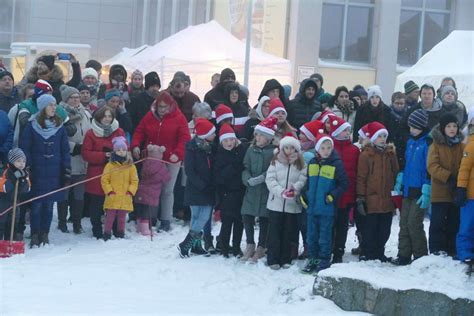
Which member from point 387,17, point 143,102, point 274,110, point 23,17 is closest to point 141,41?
point 23,17

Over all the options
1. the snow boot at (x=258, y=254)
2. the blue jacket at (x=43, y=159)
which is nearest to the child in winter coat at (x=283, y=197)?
the snow boot at (x=258, y=254)

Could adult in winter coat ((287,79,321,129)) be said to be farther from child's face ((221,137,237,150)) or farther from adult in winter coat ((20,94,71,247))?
adult in winter coat ((20,94,71,247))

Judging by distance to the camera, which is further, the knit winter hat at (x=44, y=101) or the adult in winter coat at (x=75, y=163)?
the adult in winter coat at (x=75, y=163)

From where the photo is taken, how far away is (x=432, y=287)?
7.08m

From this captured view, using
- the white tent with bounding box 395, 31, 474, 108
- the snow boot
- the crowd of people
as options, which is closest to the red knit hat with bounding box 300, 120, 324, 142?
the crowd of people

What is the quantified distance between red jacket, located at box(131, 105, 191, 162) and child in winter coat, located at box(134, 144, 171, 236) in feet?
0.47

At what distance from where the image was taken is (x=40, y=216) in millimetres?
9898

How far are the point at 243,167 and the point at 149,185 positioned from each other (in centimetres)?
188

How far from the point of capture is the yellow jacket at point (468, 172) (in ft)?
25.8

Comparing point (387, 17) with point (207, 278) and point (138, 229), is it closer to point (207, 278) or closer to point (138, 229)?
point (138, 229)

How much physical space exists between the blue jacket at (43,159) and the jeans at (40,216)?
73 mm

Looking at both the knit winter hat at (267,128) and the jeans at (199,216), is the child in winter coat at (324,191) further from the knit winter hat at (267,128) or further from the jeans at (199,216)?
the jeans at (199,216)

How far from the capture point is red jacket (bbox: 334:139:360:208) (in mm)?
9008

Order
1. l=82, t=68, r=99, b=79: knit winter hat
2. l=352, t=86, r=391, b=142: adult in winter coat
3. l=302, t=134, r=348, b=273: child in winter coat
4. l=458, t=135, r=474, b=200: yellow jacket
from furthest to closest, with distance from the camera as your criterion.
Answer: l=82, t=68, r=99, b=79: knit winter hat < l=352, t=86, r=391, b=142: adult in winter coat < l=302, t=134, r=348, b=273: child in winter coat < l=458, t=135, r=474, b=200: yellow jacket
